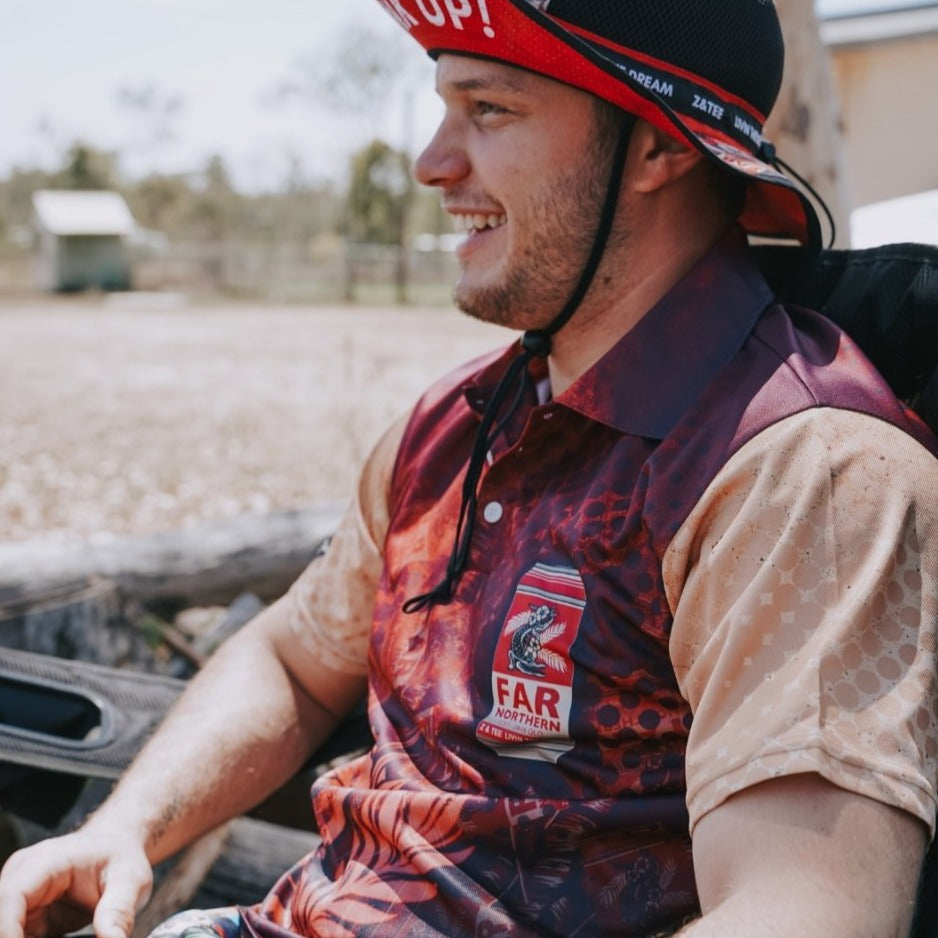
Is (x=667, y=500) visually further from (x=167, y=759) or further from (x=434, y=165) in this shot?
(x=167, y=759)

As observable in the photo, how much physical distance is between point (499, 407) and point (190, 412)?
10.8 metres

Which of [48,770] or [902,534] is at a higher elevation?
[902,534]

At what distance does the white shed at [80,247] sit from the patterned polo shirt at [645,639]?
37470mm

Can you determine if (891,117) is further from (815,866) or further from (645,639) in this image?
(815,866)

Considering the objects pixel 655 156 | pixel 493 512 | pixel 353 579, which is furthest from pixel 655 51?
pixel 353 579

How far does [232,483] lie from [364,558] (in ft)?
21.8

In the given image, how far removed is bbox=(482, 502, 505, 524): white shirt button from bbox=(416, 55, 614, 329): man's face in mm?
343

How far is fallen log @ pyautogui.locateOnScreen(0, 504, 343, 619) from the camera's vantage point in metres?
4.27

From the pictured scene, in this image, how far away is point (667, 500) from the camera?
1.56 meters

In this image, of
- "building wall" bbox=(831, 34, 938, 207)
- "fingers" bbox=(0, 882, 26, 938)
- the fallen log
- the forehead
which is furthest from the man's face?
"building wall" bbox=(831, 34, 938, 207)

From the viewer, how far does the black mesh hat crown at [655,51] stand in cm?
171

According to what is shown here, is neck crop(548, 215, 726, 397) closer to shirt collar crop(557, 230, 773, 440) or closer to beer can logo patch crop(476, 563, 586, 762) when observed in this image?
shirt collar crop(557, 230, 773, 440)

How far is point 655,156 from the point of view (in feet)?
6.15

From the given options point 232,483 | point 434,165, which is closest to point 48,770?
point 434,165
